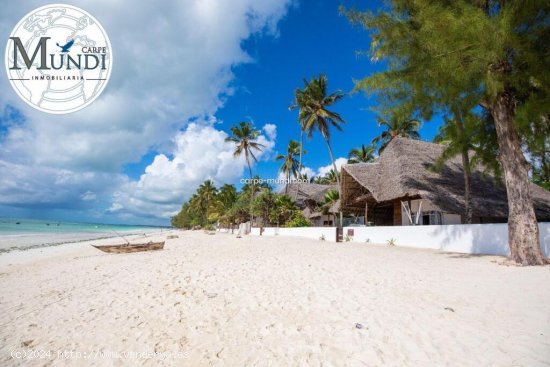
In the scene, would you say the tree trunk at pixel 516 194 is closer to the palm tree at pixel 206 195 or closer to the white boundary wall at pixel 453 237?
the white boundary wall at pixel 453 237

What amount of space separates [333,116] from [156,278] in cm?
2243

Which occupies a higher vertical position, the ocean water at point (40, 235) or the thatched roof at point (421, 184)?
the thatched roof at point (421, 184)

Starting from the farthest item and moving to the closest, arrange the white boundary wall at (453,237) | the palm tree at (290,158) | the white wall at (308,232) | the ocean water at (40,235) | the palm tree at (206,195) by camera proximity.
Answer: the palm tree at (206,195) < the palm tree at (290,158) < the ocean water at (40,235) < the white wall at (308,232) < the white boundary wall at (453,237)

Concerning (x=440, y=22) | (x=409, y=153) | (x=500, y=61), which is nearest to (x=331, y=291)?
(x=440, y=22)

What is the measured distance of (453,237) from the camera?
11.3m

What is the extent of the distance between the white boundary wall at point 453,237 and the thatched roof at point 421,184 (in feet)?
6.55

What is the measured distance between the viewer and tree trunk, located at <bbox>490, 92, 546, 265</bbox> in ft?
26.1

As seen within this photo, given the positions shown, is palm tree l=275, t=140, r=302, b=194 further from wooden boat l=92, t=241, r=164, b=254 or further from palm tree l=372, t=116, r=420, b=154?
wooden boat l=92, t=241, r=164, b=254

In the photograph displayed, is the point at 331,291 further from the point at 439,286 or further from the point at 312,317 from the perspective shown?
the point at 439,286

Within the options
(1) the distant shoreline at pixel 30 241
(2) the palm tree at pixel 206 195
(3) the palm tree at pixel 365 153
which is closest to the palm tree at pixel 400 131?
(3) the palm tree at pixel 365 153

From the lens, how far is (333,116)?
86.8 ft

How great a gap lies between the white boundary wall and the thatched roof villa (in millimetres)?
13753

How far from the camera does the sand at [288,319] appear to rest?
3330mm

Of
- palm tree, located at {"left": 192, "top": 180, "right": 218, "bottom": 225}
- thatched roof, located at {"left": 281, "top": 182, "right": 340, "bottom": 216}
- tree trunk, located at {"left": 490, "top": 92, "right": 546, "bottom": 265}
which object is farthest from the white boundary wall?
palm tree, located at {"left": 192, "top": 180, "right": 218, "bottom": 225}
